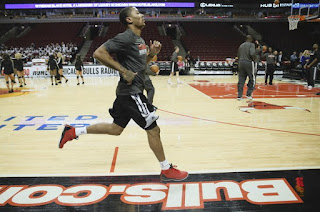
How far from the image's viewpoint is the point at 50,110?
6277 mm

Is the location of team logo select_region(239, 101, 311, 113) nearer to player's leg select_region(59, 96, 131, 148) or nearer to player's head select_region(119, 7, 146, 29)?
player's leg select_region(59, 96, 131, 148)

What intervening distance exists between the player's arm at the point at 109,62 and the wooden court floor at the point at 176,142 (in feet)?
3.68

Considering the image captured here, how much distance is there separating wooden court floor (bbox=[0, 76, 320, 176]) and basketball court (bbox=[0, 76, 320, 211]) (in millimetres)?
12

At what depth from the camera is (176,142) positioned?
12.7 ft

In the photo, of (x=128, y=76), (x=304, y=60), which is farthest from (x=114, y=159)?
(x=304, y=60)

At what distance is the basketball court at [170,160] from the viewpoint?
2.23 meters

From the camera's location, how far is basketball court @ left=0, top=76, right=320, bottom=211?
2232mm

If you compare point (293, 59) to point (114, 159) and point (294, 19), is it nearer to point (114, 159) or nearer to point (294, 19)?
point (294, 19)

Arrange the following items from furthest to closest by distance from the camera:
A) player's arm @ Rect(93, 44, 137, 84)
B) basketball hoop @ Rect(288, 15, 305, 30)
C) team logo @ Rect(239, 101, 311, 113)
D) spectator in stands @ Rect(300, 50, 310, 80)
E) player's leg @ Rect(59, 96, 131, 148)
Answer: basketball hoop @ Rect(288, 15, 305, 30)
spectator in stands @ Rect(300, 50, 310, 80)
team logo @ Rect(239, 101, 311, 113)
player's leg @ Rect(59, 96, 131, 148)
player's arm @ Rect(93, 44, 137, 84)

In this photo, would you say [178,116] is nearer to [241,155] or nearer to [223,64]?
[241,155]

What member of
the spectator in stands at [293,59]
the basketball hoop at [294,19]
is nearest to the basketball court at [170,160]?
the basketball hoop at [294,19]

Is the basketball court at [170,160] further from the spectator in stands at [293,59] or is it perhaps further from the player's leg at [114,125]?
the spectator in stands at [293,59]

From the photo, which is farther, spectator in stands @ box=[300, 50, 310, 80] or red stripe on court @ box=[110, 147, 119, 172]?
spectator in stands @ box=[300, 50, 310, 80]

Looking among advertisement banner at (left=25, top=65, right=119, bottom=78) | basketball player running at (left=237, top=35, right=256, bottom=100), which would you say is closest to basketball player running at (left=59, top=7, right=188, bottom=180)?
basketball player running at (left=237, top=35, right=256, bottom=100)
